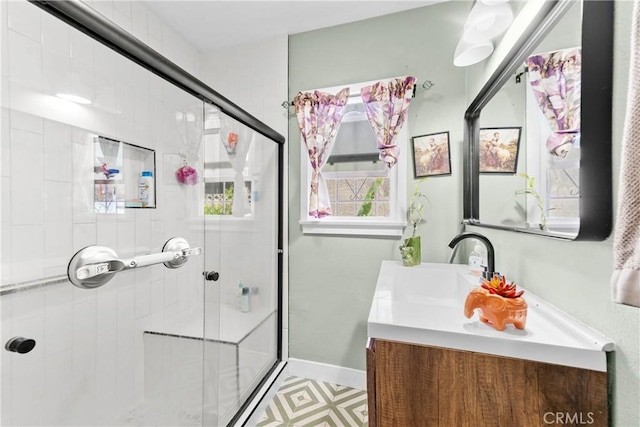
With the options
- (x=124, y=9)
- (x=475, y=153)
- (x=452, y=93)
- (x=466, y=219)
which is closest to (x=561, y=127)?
(x=475, y=153)

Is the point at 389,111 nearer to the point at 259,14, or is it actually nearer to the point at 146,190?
the point at 259,14

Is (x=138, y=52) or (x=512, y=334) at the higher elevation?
(x=138, y=52)

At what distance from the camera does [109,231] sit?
0.87 metres

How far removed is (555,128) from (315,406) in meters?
1.78

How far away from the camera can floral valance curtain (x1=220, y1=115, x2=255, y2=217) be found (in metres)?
1.42

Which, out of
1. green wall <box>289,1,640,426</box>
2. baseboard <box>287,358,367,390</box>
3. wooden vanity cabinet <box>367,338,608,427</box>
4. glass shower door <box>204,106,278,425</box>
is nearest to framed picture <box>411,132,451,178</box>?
green wall <box>289,1,640,426</box>

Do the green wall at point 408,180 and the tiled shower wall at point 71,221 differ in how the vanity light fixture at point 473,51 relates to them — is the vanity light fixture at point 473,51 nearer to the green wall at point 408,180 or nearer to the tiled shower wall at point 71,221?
the green wall at point 408,180

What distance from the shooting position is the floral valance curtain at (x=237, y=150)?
1.42 meters

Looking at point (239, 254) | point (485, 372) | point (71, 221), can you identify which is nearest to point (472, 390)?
point (485, 372)

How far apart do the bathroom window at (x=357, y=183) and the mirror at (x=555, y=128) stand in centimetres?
61

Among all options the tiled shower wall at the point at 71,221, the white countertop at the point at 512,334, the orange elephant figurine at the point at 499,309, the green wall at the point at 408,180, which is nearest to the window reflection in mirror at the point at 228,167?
the tiled shower wall at the point at 71,221

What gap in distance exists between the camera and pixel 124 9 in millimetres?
1619

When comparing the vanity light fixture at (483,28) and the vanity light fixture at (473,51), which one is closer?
the vanity light fixture at (483,28)

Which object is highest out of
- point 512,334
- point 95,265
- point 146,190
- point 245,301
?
point 146,190
